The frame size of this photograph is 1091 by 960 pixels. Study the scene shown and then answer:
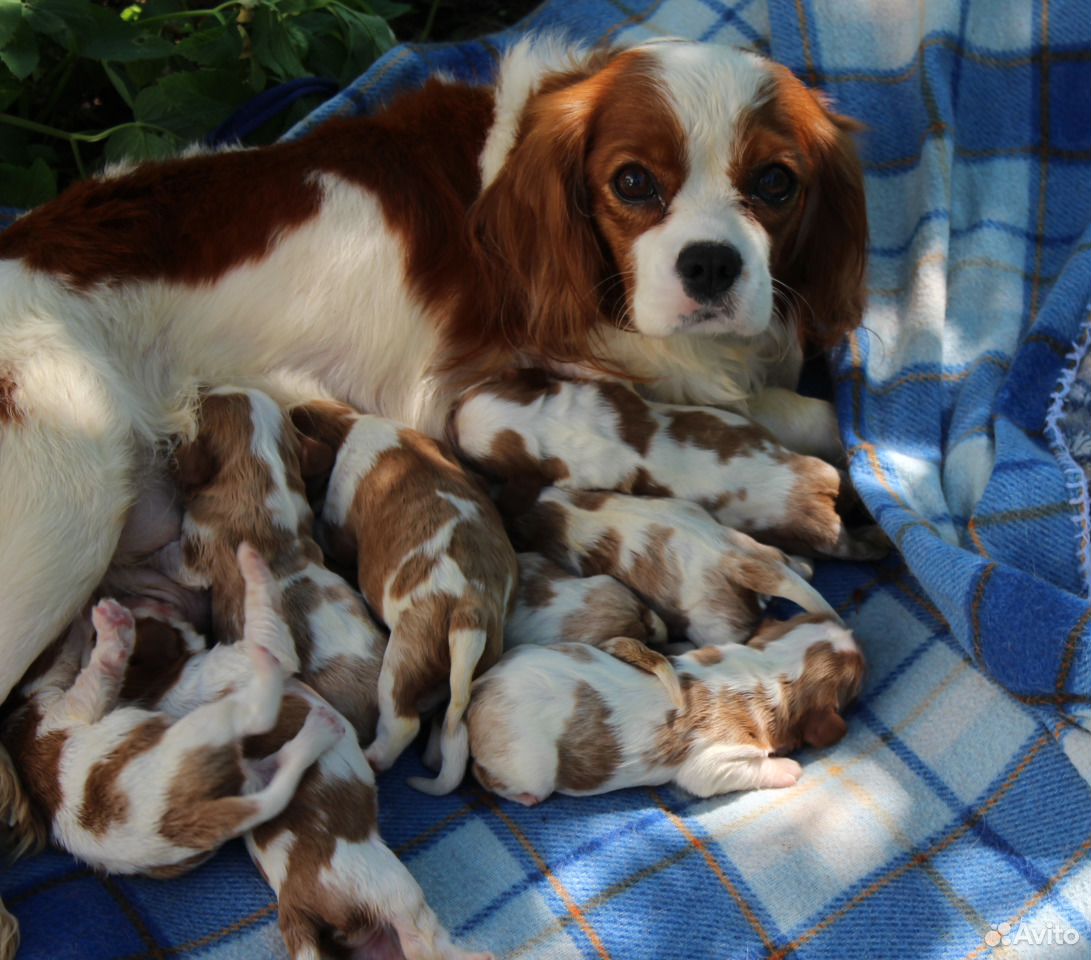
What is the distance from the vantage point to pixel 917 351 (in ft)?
8.95

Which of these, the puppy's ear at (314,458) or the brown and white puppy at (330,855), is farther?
the puppy's ear at (314,458)

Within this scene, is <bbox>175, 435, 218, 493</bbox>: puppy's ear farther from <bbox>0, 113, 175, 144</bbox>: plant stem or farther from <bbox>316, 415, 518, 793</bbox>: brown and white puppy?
<bbox>0, 113, 175, 144</bbox>: plant stem

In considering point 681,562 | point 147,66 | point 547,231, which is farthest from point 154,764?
point 147,66

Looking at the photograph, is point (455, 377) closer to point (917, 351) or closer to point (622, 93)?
point (622, 93)

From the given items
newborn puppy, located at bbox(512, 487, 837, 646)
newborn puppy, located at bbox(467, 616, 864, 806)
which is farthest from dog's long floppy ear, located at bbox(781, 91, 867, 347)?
newborn puppy, located at bbox(467, 616, 864, 806)

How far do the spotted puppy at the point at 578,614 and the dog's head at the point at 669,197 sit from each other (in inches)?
21.5

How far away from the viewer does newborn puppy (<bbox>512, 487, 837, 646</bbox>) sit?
2246mm

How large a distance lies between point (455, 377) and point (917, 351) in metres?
1.10

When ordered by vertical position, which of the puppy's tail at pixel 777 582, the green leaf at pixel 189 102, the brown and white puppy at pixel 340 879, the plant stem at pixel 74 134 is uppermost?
the green leaf at pixel 189 102

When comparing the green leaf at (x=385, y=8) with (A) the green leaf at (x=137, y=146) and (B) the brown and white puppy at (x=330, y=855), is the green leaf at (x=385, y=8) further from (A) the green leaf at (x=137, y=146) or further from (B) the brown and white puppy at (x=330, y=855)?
(B) the brown and white puppy at (x=330, y=855)

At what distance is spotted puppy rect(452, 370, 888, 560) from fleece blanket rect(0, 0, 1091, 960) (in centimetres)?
12

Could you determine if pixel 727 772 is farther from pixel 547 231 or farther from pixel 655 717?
pixel 547 231

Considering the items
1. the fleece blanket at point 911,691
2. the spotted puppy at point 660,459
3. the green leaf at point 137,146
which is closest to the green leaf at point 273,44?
the fleece blanket at point 911,691

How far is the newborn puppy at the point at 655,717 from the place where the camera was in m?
1.99
